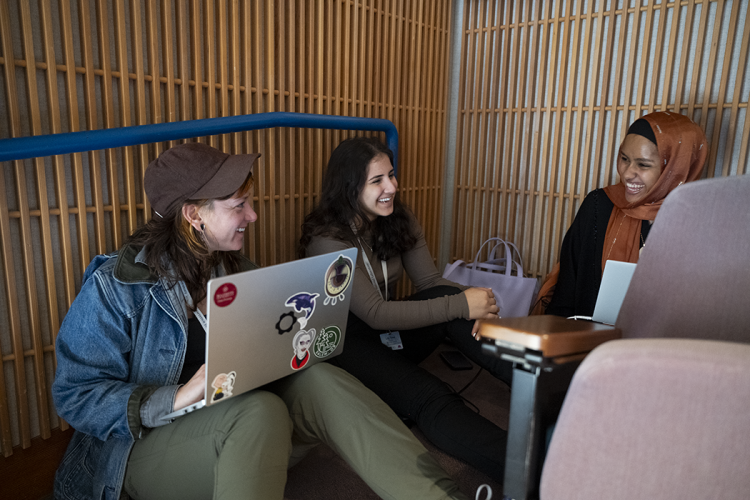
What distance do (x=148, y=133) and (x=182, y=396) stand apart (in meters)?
0.86

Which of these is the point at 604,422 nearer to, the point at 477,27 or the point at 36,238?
the point at 36,238

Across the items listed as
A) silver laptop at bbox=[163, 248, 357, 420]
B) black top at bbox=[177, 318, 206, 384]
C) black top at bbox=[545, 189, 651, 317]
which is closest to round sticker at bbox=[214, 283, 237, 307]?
silver laptop at bbox=[163, 248, 357, 420]

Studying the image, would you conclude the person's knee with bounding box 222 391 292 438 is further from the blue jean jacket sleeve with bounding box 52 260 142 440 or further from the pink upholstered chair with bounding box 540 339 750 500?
the pink upholstered chair with bounding box 540 339 750 500

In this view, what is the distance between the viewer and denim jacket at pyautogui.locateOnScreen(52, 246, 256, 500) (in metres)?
1.36

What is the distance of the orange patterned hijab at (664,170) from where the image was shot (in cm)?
241

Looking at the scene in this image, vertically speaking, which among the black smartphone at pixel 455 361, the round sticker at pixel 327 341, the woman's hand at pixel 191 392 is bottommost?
the black smartphone at pixel 455 361

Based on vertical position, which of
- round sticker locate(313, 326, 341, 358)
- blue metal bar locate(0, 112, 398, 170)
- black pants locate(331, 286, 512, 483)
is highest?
blue metal bar locate(0, 112, 398, 170)

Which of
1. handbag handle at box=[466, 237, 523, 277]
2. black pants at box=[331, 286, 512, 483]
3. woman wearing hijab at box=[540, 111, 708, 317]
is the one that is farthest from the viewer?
handbag handle at box=[466, 237, 523, 277]

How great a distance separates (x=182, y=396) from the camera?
4.47 feet

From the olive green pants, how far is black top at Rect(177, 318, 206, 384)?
0.68 ft

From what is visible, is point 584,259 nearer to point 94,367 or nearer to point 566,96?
point 566,96

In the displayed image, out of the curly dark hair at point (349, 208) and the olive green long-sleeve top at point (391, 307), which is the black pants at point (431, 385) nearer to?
the olive green long-sleeve top at point (391, 307)

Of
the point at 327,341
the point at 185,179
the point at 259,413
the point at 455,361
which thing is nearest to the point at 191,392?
the point at 259,413

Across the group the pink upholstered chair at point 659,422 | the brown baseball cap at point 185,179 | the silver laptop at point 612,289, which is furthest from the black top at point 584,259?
the pink upholstered chair at point 659,422
